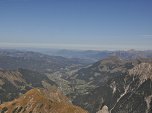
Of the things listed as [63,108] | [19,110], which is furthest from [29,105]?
[63,108]

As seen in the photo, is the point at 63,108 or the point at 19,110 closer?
the point at 63,108

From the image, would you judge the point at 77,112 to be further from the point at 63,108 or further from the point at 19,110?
Answer: the point at 19,110

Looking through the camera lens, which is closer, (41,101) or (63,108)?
(63,108)

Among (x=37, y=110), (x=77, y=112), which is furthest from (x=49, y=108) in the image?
(x=77, y=112)

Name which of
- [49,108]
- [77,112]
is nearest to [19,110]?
[49,108]

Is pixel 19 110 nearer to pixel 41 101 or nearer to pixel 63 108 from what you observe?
pixel 41 101

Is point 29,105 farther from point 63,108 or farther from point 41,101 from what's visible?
point 63,108

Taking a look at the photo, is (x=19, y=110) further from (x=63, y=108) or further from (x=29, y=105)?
(x=63, y=108)

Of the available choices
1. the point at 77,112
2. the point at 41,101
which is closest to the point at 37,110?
the point at 41,101
